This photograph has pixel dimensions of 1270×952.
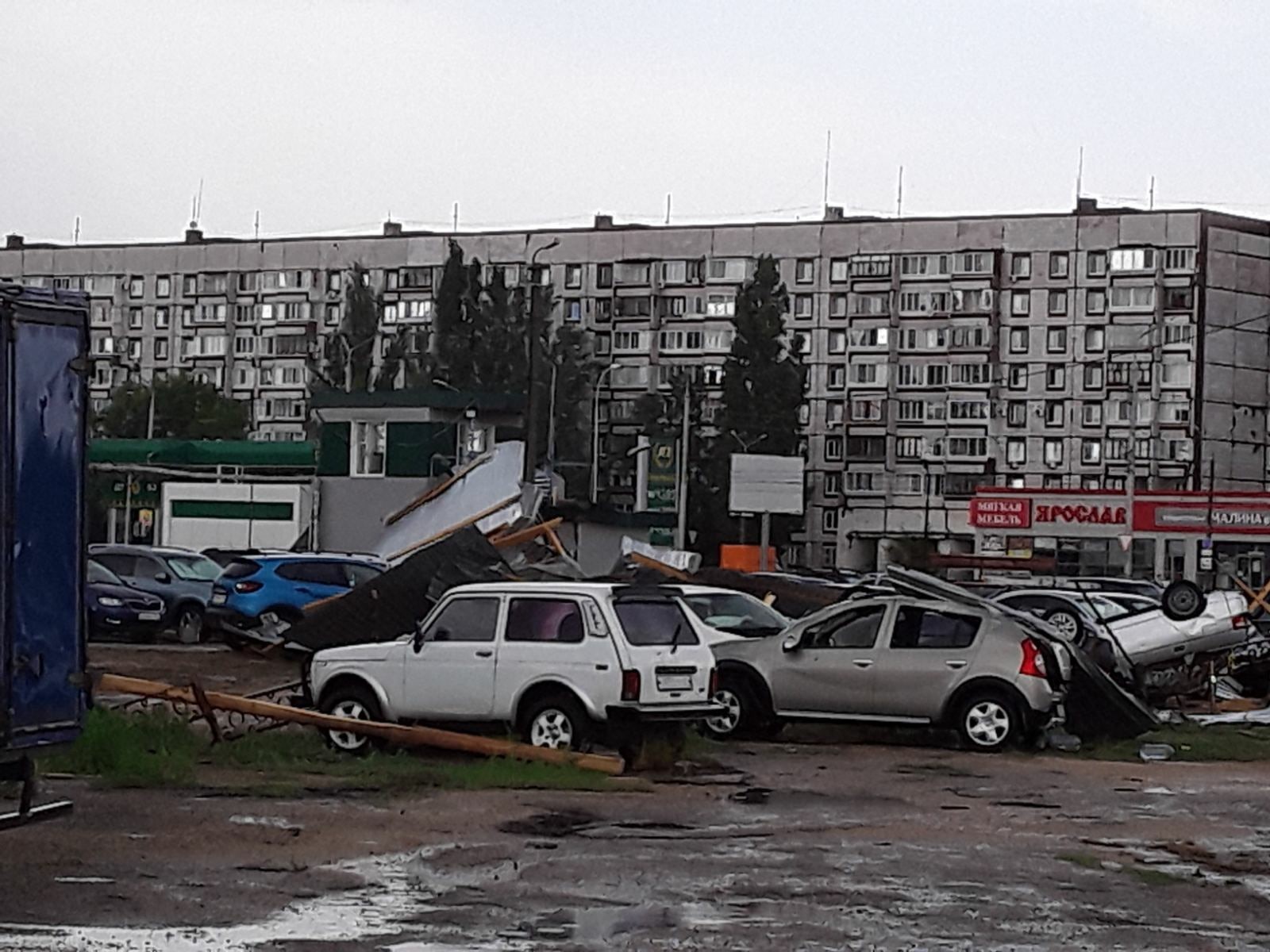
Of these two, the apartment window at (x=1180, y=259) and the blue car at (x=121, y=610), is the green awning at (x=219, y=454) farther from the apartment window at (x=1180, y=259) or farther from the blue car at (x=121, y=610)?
the apartment window at (x=1180, y=259)

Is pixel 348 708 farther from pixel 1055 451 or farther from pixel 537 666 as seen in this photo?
pixel 1055 451

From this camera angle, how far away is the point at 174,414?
10512 cm

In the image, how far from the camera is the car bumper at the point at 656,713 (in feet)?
58.3

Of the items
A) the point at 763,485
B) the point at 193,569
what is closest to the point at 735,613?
the point at 193,569

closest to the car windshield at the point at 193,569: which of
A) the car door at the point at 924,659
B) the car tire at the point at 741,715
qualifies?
the car tire at the point at 741,715

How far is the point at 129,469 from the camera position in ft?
220

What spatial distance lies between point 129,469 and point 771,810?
177ft

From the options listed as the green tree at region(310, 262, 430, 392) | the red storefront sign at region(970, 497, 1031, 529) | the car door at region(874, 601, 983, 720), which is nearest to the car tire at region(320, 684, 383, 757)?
the car door at region(874, 601, 983, 720)

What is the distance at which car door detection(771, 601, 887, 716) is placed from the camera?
845 inches

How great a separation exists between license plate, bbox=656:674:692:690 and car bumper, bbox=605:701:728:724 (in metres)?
0.15

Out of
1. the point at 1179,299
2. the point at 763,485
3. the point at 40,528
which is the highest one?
the point at 1179,299

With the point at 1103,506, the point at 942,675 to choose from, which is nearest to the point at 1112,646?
the point at 942,675

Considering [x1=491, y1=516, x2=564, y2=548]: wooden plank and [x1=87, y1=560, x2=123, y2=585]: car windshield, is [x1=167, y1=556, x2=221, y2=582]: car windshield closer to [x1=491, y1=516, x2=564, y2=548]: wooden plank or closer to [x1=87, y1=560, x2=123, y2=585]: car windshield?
[x1=87, y1=560, x2=123, y2=585]: car windshield

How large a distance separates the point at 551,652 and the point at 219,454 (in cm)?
6107
